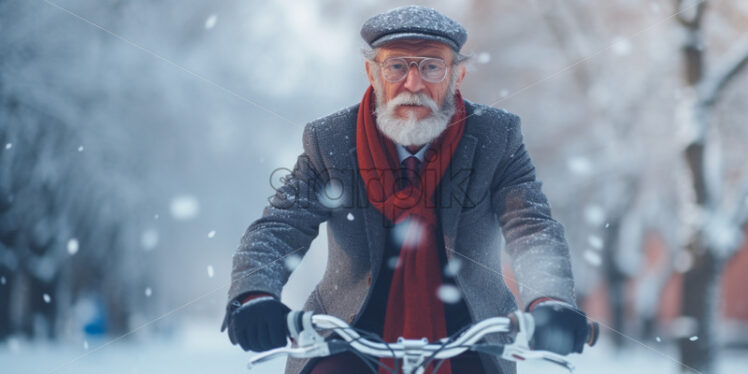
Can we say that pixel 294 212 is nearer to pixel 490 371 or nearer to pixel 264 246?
pixel 264 246

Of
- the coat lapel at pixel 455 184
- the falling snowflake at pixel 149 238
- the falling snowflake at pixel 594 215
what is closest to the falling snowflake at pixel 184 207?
the falling snowflake at pixel 149 238

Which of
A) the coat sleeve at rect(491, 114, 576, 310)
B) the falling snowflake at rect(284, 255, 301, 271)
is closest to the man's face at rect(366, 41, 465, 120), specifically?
the coat sleeve at rect(491, 114, 576, 310)

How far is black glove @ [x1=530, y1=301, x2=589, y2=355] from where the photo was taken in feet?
5.98

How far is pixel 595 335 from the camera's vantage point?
1.93 m

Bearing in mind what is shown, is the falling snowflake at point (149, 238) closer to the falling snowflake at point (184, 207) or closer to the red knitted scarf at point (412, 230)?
the falling snowflake at point (184, 207)

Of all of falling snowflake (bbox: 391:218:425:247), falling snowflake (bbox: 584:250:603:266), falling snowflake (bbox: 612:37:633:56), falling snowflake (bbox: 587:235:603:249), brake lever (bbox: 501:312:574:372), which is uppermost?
falling snowflake (bbox: 612:37:633:56)

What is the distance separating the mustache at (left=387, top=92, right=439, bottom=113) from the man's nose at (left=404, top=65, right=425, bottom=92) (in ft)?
0.07

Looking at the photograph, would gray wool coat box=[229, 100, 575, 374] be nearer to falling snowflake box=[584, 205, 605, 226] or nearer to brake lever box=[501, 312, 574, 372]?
brake lever box=[501, 312, 574, 372]

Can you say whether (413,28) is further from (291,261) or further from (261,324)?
(261,324)

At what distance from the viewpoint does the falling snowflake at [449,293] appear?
244cm

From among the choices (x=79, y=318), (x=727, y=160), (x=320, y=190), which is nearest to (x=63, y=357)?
(x=79, y=318)

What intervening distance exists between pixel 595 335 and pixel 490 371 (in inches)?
19.4

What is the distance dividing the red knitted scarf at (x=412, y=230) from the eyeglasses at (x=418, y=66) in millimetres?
212

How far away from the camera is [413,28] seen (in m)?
2.53
